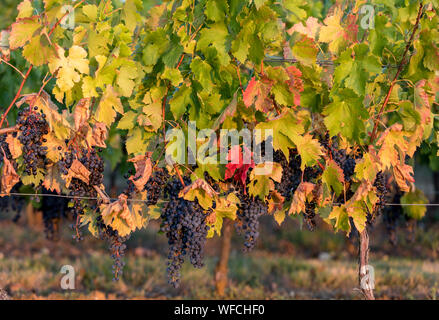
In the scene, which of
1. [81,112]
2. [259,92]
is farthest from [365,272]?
[81,112]

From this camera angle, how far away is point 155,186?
11.8ft

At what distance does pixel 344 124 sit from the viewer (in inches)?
137

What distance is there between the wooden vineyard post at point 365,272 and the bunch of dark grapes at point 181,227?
1.23 meters

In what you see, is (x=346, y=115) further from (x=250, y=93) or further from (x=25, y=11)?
(x=25, y=11)

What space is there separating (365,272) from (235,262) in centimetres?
528

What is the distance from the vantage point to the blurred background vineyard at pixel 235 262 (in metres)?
6.59

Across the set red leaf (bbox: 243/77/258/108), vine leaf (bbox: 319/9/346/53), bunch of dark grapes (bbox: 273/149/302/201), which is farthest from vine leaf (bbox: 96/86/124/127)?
vine leaf (bbox: 319/9/346/53)

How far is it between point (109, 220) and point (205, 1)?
5.00 ft

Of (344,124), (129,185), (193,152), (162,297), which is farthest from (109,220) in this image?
(162,297)

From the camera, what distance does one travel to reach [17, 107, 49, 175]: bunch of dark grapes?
3.48 m

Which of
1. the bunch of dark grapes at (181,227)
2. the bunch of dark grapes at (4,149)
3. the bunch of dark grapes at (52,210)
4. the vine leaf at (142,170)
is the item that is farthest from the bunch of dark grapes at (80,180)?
the bunch of dark grapes at (52,210)

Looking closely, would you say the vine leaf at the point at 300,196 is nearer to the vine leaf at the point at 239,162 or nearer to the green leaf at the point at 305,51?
the vine leaf at the point at 239,162

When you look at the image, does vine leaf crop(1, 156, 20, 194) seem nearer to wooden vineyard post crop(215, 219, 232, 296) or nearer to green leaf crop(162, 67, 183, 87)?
green leaf crop(162, 67, 183, 87)
